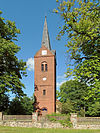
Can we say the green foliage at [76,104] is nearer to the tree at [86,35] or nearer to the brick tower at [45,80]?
the brick tower at [45,80]

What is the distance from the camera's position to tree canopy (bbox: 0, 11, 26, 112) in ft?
61.8

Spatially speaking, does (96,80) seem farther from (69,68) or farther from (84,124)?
(84,124)

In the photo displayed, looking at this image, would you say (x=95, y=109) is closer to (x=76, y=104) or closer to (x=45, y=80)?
(x=76, y=104)

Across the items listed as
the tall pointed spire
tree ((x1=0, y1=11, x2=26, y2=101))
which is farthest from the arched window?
tree ((x1=0, y1=11, x2=26, y2=101))

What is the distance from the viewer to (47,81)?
3009 cm

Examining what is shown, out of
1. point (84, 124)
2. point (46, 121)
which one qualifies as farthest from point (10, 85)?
point (84, 124)

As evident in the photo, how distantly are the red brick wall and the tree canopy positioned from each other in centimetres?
881

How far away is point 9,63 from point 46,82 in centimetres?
1055

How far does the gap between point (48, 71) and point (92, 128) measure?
15.7 metres

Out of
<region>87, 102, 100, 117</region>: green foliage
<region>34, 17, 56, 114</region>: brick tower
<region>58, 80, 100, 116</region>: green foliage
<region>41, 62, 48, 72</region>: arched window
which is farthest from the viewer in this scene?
<region>87, 102, 100, 117</region>: green foliage

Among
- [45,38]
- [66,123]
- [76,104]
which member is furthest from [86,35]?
[76,104]

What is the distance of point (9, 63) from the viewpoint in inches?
840

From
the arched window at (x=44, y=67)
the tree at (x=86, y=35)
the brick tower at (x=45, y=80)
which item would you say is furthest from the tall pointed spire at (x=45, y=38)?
the tree at (x=86, y=35)

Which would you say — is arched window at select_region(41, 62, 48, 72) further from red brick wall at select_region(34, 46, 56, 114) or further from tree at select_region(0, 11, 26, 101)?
tree at select_region(0, 11, 26, 101)
